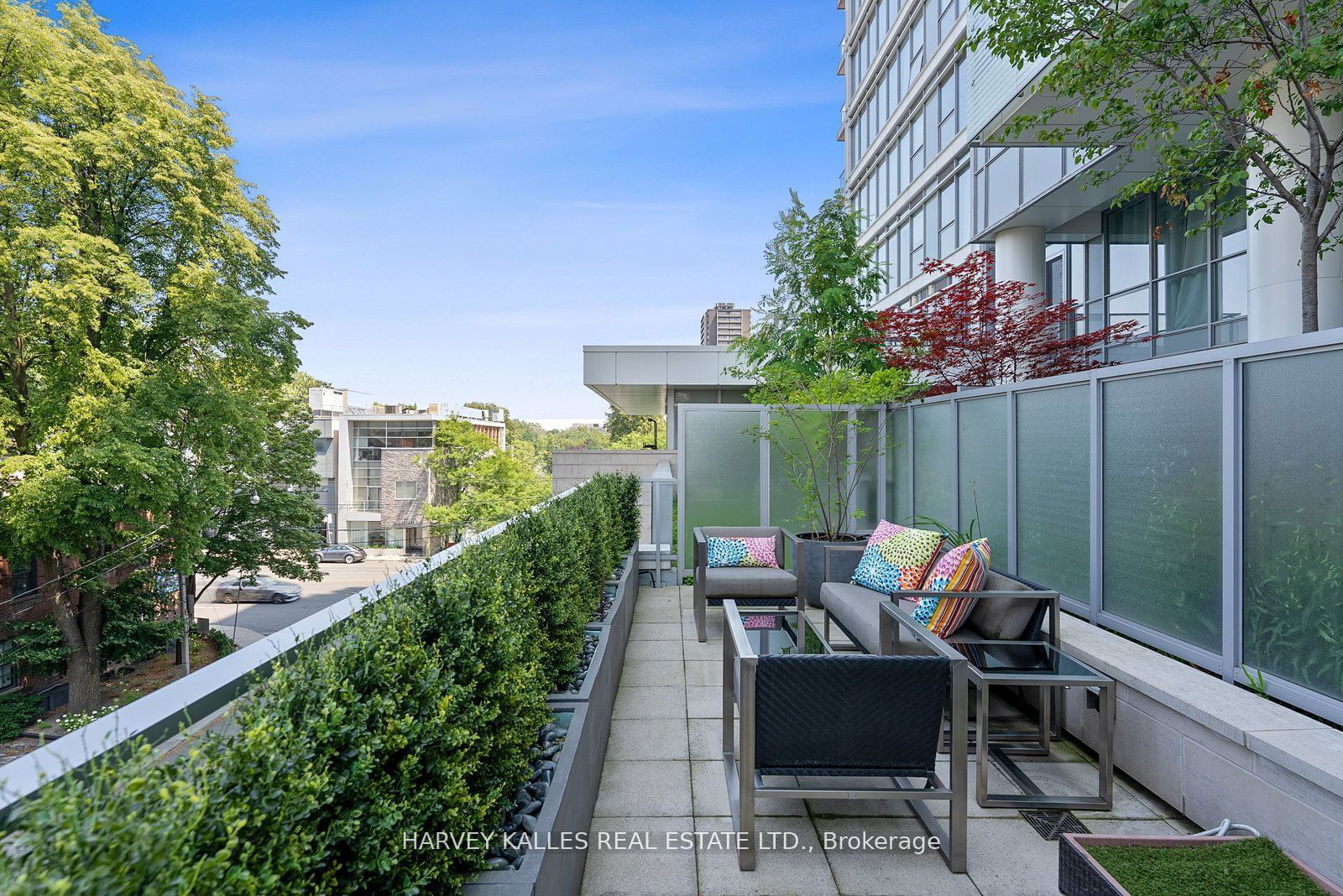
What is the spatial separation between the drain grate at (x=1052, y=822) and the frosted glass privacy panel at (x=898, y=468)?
4417 mm

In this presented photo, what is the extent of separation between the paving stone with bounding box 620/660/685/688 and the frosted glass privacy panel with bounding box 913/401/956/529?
2912mm

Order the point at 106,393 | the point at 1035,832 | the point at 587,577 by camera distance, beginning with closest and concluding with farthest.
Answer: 1. the point at 1035,832
2. the point at 587,577
3. the point at 106,393

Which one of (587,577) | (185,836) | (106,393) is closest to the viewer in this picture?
(185,836)

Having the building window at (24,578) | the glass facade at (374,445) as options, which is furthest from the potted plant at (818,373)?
the glass facade at (374,445)

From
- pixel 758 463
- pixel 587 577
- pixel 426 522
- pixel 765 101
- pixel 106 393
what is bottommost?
pixel 426 522

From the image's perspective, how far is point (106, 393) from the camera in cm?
1321

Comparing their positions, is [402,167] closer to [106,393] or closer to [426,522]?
[426,522]

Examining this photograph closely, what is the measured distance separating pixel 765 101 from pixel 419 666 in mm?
22933

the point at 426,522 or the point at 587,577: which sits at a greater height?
the point at 587,577

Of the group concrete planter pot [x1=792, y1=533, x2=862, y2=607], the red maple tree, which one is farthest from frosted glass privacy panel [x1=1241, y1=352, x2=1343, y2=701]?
the red maple tree

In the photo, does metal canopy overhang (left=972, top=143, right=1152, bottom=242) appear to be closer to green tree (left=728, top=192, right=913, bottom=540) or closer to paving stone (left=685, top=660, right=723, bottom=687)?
green tree (left=728, top=192, right=913, bottom=540)

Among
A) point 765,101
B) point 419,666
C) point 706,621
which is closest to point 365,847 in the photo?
point 419,666

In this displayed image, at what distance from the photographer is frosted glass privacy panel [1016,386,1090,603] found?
4.19m

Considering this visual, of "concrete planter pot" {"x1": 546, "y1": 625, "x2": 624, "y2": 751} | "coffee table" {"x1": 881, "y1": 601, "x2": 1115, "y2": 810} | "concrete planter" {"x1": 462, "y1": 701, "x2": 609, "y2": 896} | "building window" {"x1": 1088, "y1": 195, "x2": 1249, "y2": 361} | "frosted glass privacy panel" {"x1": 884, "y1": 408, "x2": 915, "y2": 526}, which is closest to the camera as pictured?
"concrete planter" {"x1": 462, "y1": 701, "x2": 609, "y2": 896}
